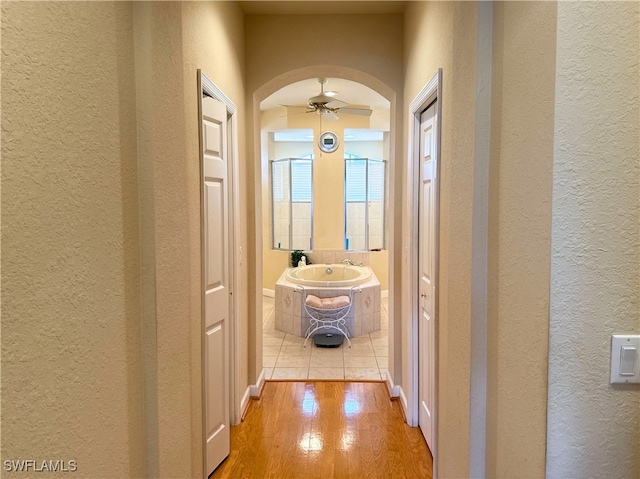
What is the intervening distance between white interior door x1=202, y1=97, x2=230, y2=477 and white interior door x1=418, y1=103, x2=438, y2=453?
1.25 metres

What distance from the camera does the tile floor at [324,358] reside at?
3.62m

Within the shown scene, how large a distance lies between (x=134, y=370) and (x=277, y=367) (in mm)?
2590

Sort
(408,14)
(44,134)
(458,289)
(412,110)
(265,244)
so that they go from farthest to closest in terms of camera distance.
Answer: (265,244)
(408,14)
(412,110)
(458,289)
(44,134)

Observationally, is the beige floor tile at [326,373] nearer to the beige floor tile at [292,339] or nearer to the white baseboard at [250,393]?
the white baseboard at [250,393]

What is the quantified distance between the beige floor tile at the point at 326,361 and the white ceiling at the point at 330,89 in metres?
3.16

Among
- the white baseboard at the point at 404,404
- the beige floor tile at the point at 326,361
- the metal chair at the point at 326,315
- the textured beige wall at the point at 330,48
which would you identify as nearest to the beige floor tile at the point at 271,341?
the metal chair at the point at 326,315

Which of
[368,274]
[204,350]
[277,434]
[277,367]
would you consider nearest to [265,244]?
[368,274]

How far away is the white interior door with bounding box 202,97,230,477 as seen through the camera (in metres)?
2.09

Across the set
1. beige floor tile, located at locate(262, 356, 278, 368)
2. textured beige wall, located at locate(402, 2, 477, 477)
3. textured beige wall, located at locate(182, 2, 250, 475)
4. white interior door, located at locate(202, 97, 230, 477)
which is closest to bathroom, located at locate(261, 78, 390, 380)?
beige floor tile, located at locate(262, 356, 278, 368)

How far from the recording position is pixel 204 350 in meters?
1.99

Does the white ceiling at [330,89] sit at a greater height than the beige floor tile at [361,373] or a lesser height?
greater

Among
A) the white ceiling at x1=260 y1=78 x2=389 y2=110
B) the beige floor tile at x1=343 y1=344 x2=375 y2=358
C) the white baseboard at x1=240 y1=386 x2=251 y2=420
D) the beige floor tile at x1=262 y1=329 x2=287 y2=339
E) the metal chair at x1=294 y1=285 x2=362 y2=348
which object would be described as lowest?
the beige floor tile at x1=343 y1=344 x2=375 y2=358

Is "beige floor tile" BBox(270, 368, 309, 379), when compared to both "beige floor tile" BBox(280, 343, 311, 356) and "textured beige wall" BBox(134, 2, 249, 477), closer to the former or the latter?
"beige floor tile" BBox(280, 343, 311, 356)

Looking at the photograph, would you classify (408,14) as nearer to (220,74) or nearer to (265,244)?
(220,74)
